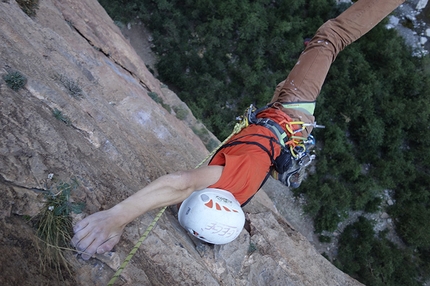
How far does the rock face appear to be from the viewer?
1864 millimetres

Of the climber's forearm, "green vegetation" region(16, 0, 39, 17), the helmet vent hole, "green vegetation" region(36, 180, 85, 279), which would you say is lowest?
the helmet vent hole

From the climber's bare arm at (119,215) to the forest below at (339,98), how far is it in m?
6.75

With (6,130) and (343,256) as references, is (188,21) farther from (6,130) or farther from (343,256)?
(6,130)

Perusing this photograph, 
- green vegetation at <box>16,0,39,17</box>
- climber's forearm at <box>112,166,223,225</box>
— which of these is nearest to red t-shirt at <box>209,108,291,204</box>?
climber's forearm at <box>112,166,223,225</box>

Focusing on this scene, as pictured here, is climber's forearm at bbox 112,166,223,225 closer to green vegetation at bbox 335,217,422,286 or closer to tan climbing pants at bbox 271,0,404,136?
tan climbing pants at bbox 271,0,404,136

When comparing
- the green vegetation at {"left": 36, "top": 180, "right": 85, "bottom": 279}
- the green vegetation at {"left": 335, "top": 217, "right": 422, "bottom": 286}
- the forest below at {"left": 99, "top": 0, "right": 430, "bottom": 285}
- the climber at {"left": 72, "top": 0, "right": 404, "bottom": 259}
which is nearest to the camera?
the green vegetation at {"left": 36, "top": 180, "right": 85, "bottom": 279}

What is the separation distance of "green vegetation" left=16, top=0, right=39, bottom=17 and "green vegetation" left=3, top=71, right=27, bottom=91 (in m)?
1.77

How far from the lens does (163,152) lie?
3.55 m

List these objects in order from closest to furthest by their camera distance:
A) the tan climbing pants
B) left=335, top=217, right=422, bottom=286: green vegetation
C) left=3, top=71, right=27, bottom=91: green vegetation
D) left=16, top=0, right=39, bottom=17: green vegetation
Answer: left=3, top=71, right=27, bottom=91: green vegetation < left=16, top=0, right=39, bottom=17: green vegetation < the tan climbing pants < left=335, top=217, right=422, bottom=286: green vegetation

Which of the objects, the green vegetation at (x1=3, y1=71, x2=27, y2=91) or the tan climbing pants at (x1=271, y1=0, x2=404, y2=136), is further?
the tan climbing pants at (x1=271, y1=0, x2=404, y2=136)

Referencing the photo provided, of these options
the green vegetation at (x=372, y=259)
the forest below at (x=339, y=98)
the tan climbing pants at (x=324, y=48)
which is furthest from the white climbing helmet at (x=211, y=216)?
the green vegetation at (x=372, y=259)

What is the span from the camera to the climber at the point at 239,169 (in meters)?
1.94

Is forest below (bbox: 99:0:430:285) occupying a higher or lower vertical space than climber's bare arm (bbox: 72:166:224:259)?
lower

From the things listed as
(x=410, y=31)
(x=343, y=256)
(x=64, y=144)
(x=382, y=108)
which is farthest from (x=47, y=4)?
(x=410, y=31)
